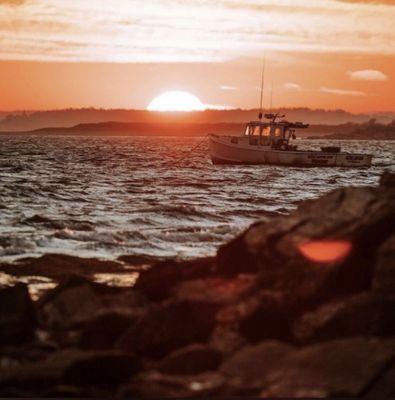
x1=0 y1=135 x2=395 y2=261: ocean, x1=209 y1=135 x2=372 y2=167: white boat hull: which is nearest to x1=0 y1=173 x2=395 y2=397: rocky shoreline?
x1=0 y1=135 x2=395 y2=261: ocean

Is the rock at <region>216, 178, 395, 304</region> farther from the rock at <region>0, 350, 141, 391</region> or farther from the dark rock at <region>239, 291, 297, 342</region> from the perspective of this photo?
the rock at <region>0, 350, 141, 391</region>

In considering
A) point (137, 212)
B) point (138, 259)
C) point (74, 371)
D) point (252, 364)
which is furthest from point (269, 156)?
point (74, 371)

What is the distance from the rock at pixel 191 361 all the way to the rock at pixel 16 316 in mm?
2323

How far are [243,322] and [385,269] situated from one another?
1.94 metres

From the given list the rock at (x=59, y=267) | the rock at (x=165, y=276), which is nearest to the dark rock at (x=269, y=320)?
the rock at (x=165, y=276)

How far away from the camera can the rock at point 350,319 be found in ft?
24.7

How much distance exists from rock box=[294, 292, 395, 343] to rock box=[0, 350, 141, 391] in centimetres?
200

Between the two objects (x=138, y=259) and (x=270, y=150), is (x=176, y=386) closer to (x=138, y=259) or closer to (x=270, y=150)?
(x=138, y=259)

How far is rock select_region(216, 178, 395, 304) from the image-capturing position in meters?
8.39

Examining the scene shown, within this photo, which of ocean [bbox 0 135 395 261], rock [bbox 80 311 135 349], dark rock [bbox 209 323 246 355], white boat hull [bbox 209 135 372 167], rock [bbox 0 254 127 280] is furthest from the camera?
white boat hull [bbox 209 135 372 167]

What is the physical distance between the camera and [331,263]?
837 cm

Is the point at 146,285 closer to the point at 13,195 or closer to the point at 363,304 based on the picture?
the point at 363,304

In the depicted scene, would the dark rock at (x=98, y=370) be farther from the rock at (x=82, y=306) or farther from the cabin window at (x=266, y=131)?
the cabin window at (x=266, y=131)

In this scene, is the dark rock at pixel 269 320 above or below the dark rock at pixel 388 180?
below
